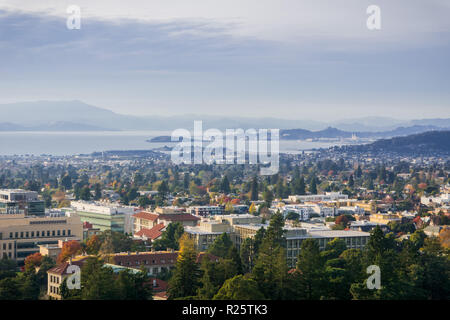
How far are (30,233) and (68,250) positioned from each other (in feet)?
9.96

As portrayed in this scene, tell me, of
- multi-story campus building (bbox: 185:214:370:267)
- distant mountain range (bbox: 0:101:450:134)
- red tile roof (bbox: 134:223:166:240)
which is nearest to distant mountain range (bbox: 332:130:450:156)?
distant mountain range (bbox: 0:101:450:134)

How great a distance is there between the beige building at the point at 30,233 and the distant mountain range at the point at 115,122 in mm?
37278

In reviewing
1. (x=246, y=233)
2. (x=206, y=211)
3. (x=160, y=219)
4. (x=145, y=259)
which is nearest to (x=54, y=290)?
(x=145, y=259)

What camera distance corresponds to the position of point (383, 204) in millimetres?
44625

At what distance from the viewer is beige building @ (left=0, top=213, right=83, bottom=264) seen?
24.1 meters

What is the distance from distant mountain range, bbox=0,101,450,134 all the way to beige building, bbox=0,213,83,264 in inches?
1468

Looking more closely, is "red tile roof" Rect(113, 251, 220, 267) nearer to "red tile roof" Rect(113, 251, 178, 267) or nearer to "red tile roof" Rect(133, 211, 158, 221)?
"red tile roof" Rect(113, 251, 178, 267)

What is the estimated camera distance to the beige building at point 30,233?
24.1m

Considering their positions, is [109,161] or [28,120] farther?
[109,161]

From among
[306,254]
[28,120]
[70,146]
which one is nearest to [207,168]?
[28,120]

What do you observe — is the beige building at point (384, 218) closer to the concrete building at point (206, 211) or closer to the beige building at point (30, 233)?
the concrete building at point (206, 211)
